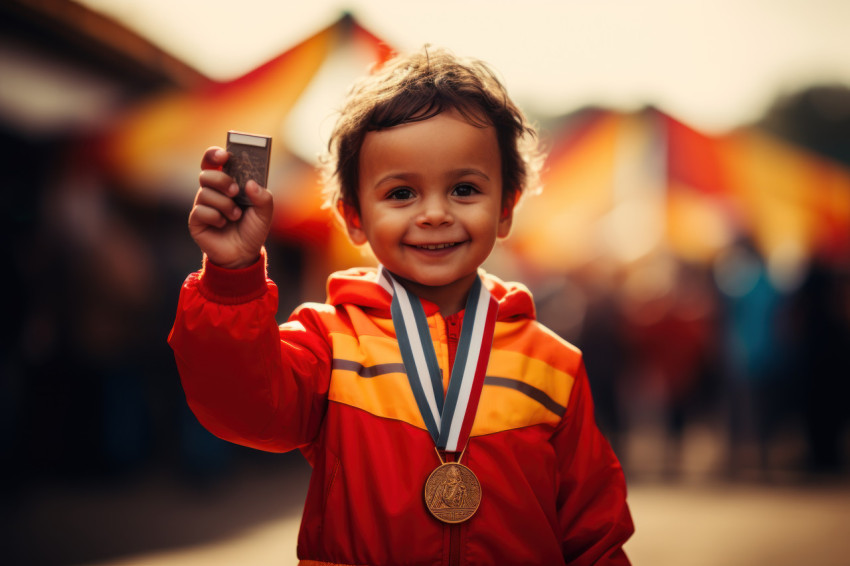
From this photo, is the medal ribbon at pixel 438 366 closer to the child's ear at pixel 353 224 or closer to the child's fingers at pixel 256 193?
the child's ear at pixel 353 224

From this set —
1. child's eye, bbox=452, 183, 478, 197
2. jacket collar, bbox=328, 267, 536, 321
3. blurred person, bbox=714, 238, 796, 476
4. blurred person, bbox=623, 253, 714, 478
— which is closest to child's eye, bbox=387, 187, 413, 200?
child's eye, bbox=452, 183, 478, 197

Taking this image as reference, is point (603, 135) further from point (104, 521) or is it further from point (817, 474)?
point (104, 521)

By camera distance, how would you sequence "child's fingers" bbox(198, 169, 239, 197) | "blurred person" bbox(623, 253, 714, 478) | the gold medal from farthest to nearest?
"blurred person" bbox(623, 253, 714, 478)
the gold medal
"child's fingers" bbox(198, 169, 239, 197)

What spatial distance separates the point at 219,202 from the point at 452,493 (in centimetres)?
77

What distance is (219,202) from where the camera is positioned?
4.84 feet

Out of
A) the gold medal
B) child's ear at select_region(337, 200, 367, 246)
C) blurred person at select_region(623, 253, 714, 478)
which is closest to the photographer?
the gold medal

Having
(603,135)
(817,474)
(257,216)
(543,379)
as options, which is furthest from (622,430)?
(257,216)

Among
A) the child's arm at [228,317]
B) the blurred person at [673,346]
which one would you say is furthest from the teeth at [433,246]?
the blurred person at [673,346]

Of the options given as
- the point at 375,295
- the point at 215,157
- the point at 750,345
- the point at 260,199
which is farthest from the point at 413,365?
the point at 750,345

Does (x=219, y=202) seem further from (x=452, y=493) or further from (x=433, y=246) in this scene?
(x=452, y=493)

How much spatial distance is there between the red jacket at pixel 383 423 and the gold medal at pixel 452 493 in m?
0.03

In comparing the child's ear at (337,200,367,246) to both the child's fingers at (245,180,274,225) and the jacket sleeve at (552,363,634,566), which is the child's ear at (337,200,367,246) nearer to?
the child's fingers at (245,180,274,225)

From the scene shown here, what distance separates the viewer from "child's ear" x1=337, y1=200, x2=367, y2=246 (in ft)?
Answer: 6.72

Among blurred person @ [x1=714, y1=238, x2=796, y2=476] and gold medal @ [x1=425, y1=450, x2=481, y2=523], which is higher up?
blurred person @ [x1=714, y1=238, x2=796, y2=476]
